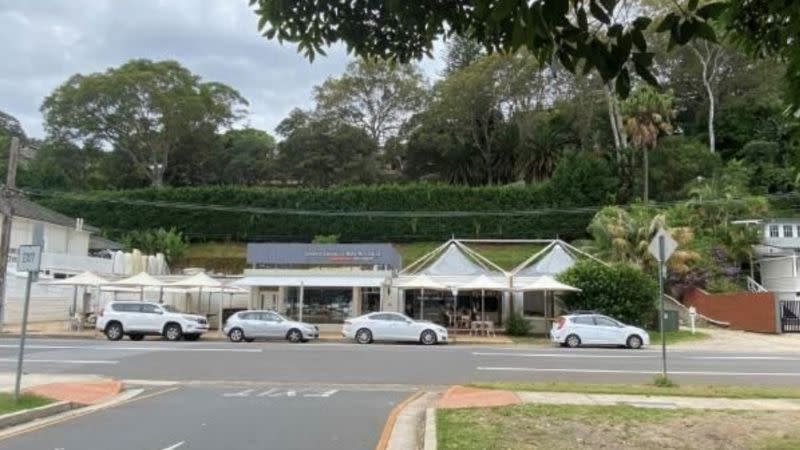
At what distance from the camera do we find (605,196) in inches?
2516

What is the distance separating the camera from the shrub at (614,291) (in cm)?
3741

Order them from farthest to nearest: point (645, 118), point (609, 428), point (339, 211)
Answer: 1. point (339, 211)
2. point (645, 118)
3. point (609, 428)

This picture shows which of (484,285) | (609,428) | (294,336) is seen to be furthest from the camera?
(484,285)

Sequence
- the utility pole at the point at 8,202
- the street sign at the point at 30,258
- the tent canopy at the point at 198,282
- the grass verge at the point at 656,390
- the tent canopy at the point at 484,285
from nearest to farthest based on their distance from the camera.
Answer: the street sign at the point at 30,258 < the grass verge at the point at 656,390 < the utility pole at the point at 8,202 < the tent canopy at the point at 484,285 < the tent canopy at the point at 198,282

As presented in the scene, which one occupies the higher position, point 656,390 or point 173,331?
point 173,331

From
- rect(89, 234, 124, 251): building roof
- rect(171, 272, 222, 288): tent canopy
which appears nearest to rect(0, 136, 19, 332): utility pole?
rect(171, 272, 222, 288): tent canopy

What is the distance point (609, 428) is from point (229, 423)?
5.32 meters

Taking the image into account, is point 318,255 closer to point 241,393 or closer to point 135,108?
point 241,393

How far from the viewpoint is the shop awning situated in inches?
1543

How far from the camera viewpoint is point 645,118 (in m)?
58.8

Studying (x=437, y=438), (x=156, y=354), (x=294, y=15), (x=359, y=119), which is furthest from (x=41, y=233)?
(x=359, y=119)

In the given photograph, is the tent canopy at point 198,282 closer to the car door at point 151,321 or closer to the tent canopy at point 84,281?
the tent canopy at point 84,281

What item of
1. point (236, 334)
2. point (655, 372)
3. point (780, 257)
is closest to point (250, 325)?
point (236, 334)

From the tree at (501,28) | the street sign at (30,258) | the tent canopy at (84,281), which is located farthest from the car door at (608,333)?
the tree at (501,28)
